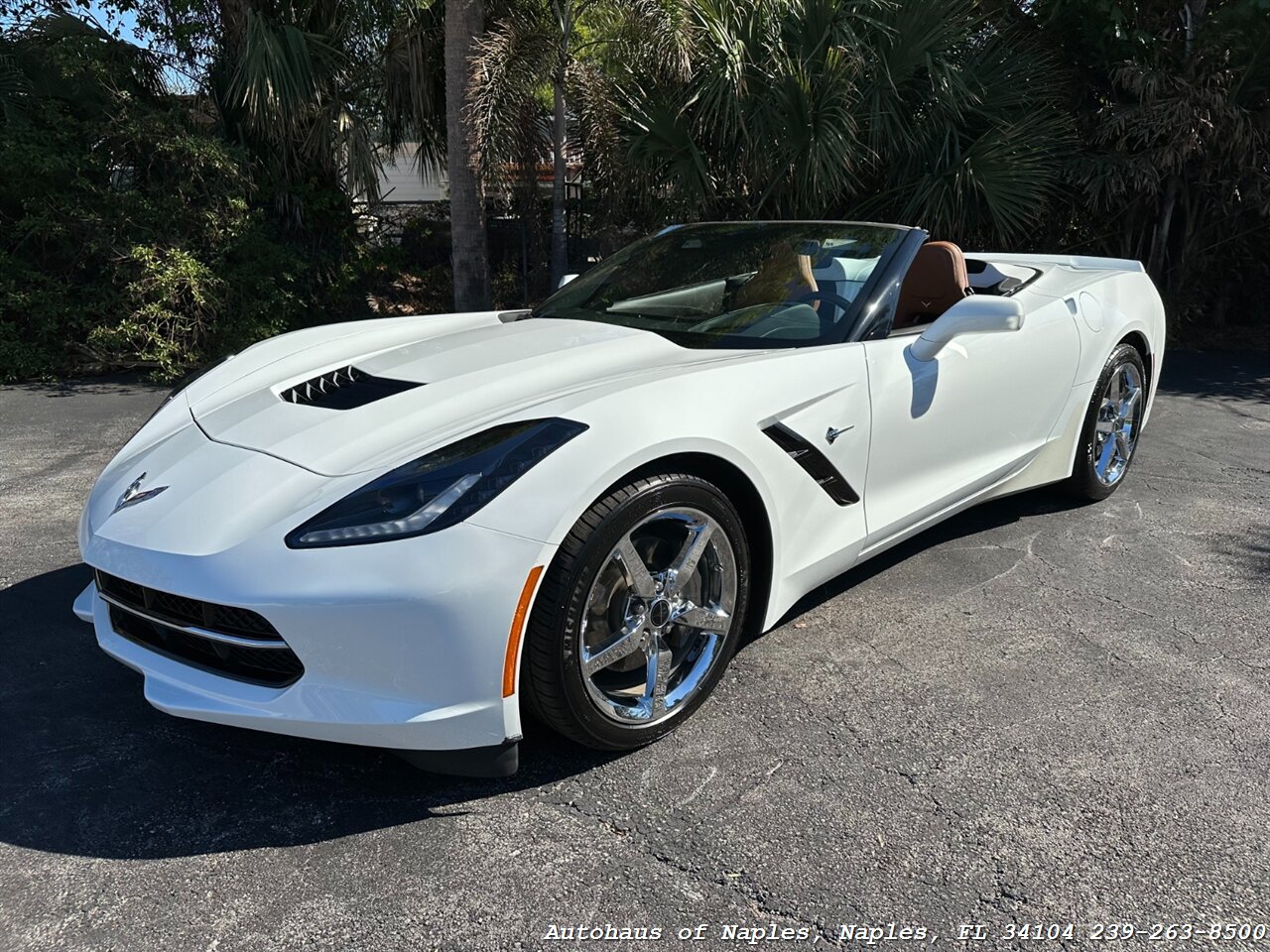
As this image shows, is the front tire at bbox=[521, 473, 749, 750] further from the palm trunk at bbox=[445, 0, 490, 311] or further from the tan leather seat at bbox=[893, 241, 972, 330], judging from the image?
the palm trunk at bbox=[445, 0, 490, 311]

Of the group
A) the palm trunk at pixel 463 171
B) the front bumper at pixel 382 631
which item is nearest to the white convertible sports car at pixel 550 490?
the front bumper at pixel 382 631

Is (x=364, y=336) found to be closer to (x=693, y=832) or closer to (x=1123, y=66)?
(x=693, y=832)

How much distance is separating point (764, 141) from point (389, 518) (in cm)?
689

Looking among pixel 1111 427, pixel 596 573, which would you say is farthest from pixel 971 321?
pixel 1111 427

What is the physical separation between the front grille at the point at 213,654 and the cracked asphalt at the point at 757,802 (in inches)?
13.5

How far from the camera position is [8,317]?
832 centimetres

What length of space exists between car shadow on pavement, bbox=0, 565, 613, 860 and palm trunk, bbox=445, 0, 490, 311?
681 cm

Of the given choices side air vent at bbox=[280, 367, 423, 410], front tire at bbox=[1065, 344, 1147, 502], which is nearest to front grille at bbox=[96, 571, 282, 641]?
side air vent at bbox=[280, 367, 423, 410]

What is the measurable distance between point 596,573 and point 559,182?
8072mm

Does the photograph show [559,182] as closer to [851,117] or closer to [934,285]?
[851,117]

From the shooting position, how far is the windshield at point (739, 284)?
3.31 meters

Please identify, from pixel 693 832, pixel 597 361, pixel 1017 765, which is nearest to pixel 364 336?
pixel 597 361

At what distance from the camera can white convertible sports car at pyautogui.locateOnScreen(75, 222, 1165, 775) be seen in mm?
2219

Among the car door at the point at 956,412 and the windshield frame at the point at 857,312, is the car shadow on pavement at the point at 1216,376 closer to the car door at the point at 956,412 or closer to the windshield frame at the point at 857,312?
the car door at the point at 956,412
